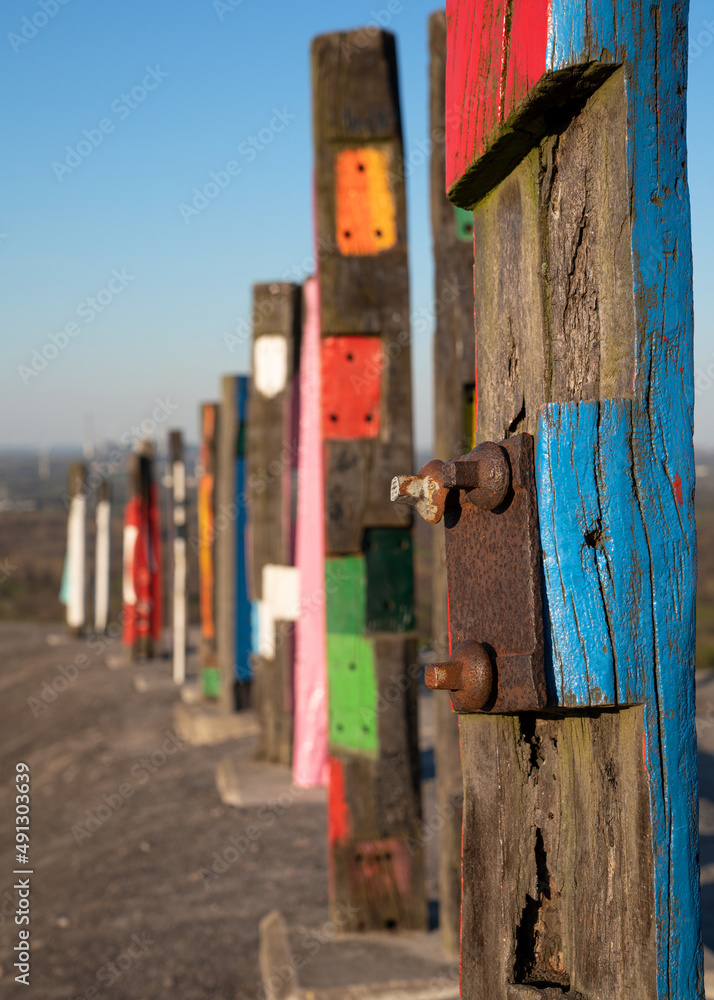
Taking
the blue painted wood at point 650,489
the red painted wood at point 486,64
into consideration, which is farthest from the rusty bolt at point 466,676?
the red painted wood at point 486,64

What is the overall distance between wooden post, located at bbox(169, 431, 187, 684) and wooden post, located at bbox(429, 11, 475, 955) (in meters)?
6.75

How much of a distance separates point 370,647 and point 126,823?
300 cm

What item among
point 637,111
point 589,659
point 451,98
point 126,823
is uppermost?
point 451,98

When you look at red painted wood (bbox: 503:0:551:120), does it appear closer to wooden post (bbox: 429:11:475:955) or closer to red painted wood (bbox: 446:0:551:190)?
red painted wood (bbox: 446:0:551:190)

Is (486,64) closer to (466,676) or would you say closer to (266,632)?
(466,676)

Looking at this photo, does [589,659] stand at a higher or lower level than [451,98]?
lower

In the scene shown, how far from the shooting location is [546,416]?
1109 mm

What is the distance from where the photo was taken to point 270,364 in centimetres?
622

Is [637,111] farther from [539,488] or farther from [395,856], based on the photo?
[395,856]

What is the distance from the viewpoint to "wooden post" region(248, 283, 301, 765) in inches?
232

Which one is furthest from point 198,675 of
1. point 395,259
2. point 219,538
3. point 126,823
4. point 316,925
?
point 395,259

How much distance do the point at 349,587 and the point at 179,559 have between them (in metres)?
6.58

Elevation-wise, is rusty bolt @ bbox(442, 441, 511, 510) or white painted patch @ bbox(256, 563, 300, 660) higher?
rusty bolt @ bbox(442, 441, 511, 510)

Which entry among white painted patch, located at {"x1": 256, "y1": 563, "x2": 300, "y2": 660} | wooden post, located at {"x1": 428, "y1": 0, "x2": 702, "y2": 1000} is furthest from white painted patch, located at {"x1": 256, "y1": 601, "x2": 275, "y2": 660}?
wooden post, located at {"x1": 428, "y1": 0, "x2": 702, "y2": 1000}
